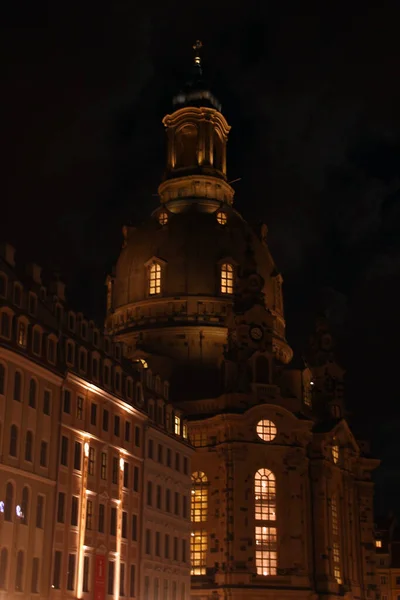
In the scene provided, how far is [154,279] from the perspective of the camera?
118938 millimetres

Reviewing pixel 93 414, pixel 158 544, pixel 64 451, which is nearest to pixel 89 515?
pixel 64 451

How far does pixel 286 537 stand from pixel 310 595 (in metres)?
6.07

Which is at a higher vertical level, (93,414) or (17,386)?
(93,414)

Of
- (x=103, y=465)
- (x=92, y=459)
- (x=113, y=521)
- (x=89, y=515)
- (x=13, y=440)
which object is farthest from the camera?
(x=113, y=521)

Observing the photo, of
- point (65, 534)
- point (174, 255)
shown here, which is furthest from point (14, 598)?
point (174, 255)

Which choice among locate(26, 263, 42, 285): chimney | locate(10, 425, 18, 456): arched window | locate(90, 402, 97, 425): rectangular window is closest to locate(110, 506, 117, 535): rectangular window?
locate(90, 402, 97, 425): rectangular window

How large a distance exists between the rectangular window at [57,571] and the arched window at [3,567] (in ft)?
18.2

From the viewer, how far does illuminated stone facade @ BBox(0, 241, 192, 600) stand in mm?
58281

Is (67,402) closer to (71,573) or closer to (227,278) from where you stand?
(71,573)

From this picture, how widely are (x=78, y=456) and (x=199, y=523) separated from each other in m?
41.0

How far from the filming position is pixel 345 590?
10762cm

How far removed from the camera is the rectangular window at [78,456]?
215ft

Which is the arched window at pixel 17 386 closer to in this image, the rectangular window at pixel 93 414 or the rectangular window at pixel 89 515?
the rectangular window at pixel 93 414

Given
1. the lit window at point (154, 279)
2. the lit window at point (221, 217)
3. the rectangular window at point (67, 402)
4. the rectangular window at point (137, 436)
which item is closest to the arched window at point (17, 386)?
the rectangular window at point (67, 402)
